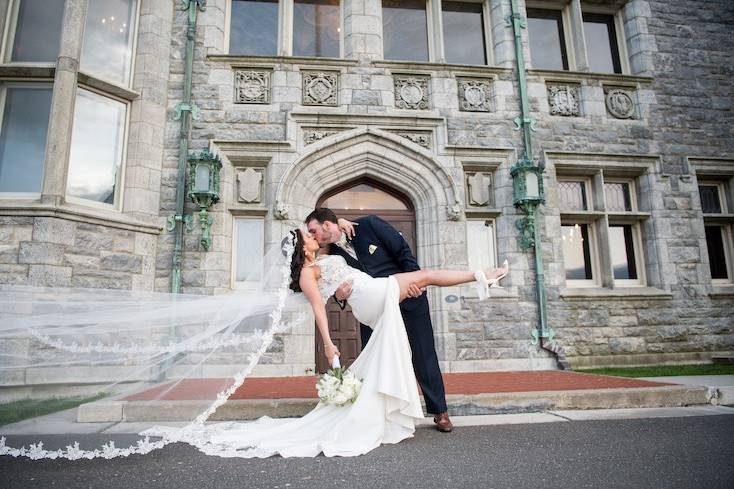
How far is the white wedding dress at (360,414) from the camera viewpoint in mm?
2943

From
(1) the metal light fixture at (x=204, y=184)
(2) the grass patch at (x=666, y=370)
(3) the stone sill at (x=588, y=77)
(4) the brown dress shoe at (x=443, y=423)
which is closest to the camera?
(4) the brown dress shoe at (x=443, y=423)

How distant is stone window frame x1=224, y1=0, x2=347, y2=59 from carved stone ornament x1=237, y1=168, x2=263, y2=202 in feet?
7.21

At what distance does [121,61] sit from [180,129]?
1370 mm

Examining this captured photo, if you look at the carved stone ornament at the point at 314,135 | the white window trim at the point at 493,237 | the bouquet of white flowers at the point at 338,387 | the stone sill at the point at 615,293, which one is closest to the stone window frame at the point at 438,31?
the carved stone ornament at the point at 314,135

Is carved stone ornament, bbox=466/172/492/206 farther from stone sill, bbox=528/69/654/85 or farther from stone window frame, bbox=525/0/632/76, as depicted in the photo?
stone window frame, bbox=525/0/632/76

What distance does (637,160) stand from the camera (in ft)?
25.8

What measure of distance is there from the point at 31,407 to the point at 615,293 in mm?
7808

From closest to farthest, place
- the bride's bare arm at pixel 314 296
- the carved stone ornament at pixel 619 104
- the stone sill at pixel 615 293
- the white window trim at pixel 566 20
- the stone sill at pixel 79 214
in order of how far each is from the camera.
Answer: the bride's bare arm at pixel 314 296, the stone sill at pixel 79 214, the stone sill at pixel 615 293, the carved stone ornament at pixel 619 104, the white window trim at pixel 566 20

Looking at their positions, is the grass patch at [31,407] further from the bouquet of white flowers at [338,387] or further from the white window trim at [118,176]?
the white window trim at [118,176]

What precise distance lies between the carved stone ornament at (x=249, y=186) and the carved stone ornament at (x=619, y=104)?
646 centimetres

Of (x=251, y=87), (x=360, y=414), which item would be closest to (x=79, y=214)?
(x=251, y=87)

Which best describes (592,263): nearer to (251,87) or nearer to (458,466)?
(458,466)

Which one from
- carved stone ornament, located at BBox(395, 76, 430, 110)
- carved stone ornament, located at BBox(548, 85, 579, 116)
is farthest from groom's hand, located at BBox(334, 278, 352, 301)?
carved stone ornament, located at BBox(548, 85, 579, 116)

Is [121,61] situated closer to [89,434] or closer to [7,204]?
[7,204]
